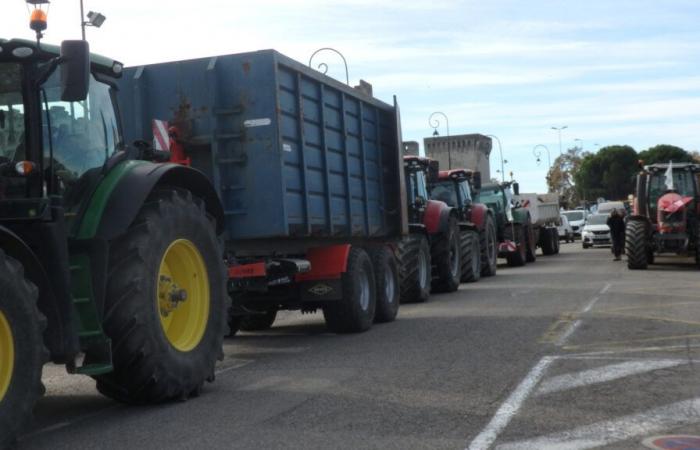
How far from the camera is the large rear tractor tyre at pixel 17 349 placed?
551 centimetres

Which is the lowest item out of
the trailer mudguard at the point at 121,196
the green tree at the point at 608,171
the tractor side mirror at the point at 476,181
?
the trailer mudguard at the point at 121,196

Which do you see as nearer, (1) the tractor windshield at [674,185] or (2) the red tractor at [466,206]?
(2) the red tractor at [466,206]

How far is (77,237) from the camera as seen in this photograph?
6.68m

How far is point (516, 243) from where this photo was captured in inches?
1182

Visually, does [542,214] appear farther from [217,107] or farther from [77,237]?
[77,237]

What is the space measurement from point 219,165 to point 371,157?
4.03 metres

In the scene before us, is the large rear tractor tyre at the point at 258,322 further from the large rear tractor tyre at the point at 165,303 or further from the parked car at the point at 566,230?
the parked car at the point at 566,230

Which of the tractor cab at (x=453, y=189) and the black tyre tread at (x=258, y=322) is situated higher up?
the tractor cab at (x=453, y=189)

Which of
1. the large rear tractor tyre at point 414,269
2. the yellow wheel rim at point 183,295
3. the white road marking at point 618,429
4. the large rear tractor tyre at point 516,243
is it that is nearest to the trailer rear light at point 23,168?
A: the yellow wheel rim at point 183,295

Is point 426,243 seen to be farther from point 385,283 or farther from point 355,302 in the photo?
point 355,302

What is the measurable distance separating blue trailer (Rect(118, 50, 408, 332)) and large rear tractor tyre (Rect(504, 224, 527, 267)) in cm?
1720

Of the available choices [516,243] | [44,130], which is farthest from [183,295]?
[516,243]

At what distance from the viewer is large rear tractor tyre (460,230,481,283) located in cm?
2247

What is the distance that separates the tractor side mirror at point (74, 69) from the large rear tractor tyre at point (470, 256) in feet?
54.6
